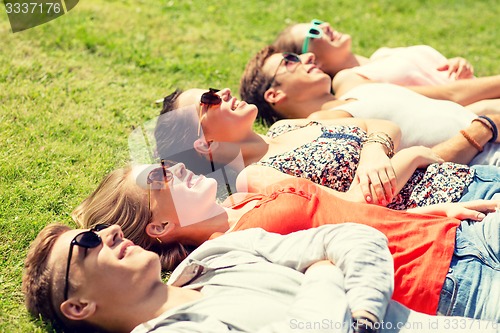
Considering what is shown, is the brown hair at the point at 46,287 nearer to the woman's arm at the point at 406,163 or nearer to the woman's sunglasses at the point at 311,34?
the woman's arm at the point at 406,163

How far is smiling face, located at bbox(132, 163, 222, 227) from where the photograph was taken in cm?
377

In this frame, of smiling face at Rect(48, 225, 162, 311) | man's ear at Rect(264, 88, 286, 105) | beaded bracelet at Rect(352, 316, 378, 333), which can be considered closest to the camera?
beaded bracelet at Rect(352, 316, 378, 333)

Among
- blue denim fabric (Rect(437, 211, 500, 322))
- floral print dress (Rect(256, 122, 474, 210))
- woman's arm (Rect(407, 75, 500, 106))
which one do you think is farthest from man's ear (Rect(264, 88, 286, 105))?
blue denim fabric (Rect(437, 211, 500, 322))

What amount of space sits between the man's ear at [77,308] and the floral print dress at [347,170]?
5.77ft

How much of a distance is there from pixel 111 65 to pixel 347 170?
2886 mm

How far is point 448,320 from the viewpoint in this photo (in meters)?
3.02

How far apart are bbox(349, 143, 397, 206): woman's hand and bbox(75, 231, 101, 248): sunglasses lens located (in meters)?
1.82

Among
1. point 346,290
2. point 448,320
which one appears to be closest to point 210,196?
point 346,290

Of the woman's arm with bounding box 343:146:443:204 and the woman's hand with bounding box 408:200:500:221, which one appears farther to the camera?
the woman's arm with bounding box 343:146:443:204

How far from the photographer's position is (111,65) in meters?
6.18

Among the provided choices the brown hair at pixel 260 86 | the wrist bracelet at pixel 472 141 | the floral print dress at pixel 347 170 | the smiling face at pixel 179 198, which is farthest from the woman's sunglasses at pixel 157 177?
the wrist bracelet at pixel 472 141

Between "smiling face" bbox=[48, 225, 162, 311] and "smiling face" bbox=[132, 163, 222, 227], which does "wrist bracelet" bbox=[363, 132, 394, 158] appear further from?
"smiling face" bbox=[48, 225, 162, 311]

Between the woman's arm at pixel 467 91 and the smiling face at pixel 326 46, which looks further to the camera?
the smiling face at pixel 326 46

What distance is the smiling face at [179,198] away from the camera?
148 inches
